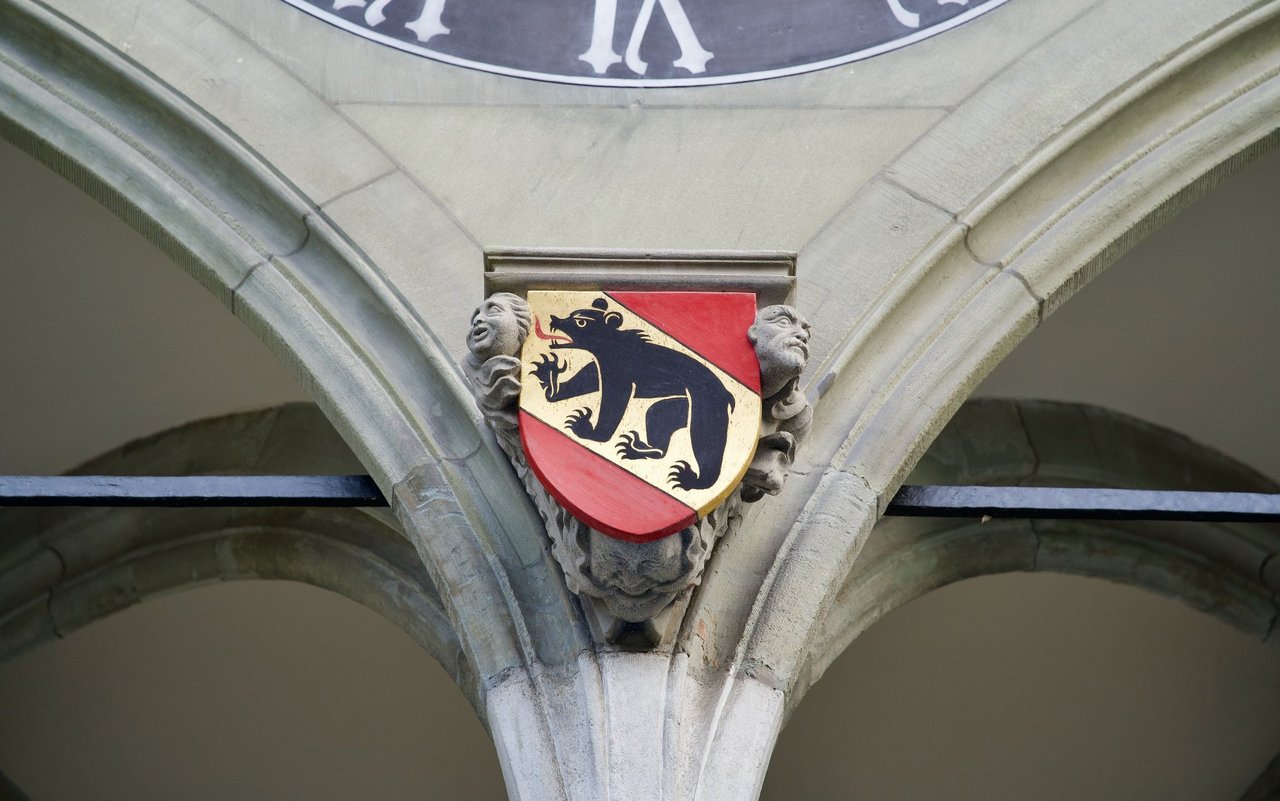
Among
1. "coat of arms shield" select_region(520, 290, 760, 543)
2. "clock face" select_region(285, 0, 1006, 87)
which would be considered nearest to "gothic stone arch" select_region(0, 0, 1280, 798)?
"clock face" select_region(285, 0, 1006, 87)

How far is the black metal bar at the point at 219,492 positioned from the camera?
18.3 ft

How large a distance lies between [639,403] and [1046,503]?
118 centimetres

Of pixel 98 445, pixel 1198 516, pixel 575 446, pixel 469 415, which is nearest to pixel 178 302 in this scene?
pixel 98 445

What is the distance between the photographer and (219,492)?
562 centimetres

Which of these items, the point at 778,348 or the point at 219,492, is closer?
the point at 778,348

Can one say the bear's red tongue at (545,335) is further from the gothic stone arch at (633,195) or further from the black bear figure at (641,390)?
the gothic stone arch at (633,195)

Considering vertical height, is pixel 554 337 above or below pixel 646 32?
below

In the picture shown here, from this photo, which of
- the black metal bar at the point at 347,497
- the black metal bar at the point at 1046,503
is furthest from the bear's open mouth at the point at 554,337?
the black metal bar at the point at 1046,503

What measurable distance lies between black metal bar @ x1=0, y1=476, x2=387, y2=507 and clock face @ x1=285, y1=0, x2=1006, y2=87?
3.86ft

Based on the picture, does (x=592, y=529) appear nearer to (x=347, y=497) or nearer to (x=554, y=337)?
(x=554, y=337)

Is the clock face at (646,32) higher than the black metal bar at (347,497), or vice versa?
the clock face at (646,32)

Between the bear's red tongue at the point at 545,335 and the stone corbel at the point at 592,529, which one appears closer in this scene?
the stone corbel at the point at 592,529

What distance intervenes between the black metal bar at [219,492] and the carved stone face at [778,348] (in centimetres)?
105

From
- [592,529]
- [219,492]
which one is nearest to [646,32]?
[219,492]
